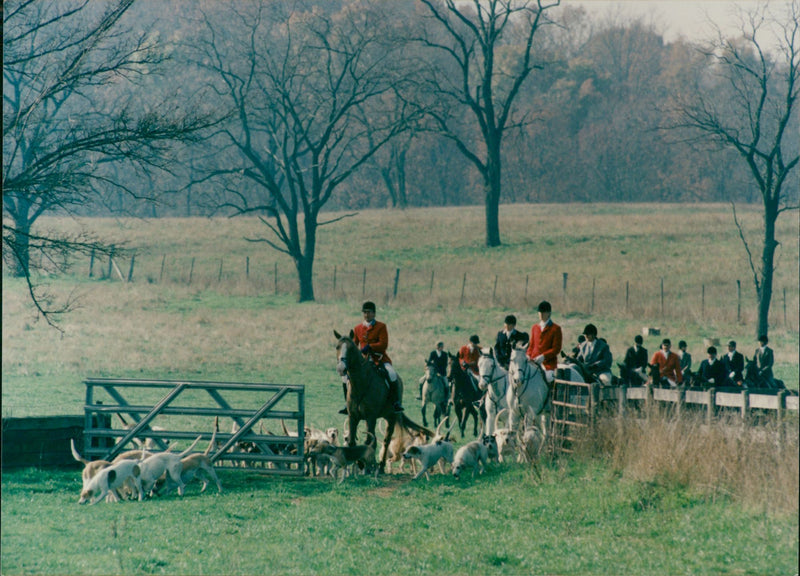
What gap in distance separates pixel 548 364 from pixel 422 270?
34.1m

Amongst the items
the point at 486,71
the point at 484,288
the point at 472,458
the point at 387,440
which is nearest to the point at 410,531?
the point at 472,458

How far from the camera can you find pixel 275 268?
49.8 metres

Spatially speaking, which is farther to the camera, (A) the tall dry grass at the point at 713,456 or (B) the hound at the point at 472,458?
(B) the hound at the point at 472,458

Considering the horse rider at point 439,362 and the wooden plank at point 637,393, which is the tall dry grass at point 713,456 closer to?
the wooden plank at point 637,393

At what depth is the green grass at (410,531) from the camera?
868 cm

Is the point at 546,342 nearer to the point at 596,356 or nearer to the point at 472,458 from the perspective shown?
the point at 596,356

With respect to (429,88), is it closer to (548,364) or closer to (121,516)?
(548,364)

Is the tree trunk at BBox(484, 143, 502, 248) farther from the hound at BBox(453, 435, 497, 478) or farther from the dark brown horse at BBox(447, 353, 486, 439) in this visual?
the hound at BBox(453, 435, 497, 478)

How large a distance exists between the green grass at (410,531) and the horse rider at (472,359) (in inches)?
274

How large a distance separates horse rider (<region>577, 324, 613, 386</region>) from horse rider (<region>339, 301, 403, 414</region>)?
4.02m

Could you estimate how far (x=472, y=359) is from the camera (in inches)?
805

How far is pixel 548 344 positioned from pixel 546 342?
4 cm

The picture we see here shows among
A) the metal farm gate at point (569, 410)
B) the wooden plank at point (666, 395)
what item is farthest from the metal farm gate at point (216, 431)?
the wooden plank at point (666, 395)

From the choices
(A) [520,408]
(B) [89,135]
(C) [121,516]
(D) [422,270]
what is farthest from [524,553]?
(D) [422,270]
